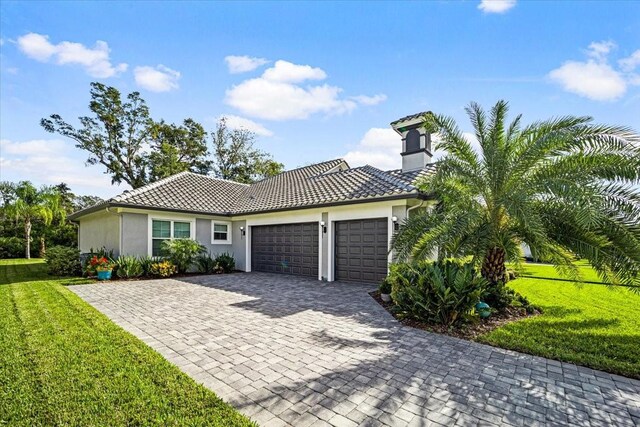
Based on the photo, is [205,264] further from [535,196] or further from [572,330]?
[572,330]

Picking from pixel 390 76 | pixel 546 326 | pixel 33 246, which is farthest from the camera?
pixel 33 246

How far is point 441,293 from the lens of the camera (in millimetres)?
6031

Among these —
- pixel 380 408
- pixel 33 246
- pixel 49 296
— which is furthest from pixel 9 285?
pixel 33 246

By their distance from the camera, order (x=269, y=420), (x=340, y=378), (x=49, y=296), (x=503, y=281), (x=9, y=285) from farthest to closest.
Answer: (x=9, y=285) < (x=49, y=296) < (x=503, y=281) < (x=340, y=378) < (x=269, y=420)

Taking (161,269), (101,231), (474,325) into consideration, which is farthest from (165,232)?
(474,325)

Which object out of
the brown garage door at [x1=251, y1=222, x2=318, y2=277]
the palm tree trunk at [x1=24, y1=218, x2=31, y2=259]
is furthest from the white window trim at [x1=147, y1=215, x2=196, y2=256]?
the palm tree trunk at [x1=24, y1=218, x2=31, y2=259]

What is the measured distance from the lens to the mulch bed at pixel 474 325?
18.4 feet

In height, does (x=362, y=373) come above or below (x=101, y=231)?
below

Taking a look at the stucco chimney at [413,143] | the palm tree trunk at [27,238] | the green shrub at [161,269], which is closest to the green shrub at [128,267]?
the green shrub at [161,269]

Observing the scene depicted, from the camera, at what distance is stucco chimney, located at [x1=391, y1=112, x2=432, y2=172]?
43.7 feet

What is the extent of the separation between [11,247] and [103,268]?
20.2 m

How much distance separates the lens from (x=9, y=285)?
1042 cm

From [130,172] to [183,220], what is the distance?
1838cm

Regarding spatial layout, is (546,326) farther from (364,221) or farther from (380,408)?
(364,221)
